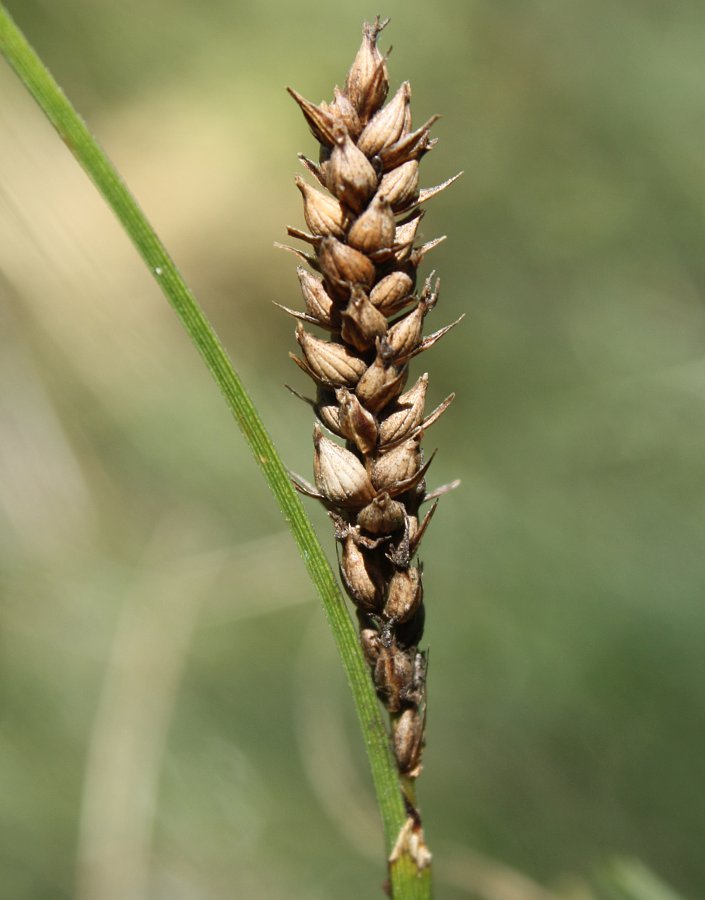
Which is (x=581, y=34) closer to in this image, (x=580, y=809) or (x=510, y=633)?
(x=510, y=633)

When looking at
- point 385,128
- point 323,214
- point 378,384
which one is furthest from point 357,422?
point 385,128

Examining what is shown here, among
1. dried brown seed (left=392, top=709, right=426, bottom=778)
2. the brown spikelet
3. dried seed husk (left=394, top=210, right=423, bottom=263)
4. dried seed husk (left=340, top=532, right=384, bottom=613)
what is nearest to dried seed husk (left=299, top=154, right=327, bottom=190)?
the brown spikelet

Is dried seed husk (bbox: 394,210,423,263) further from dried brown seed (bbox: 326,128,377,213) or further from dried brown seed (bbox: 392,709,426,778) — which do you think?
dried brown seed (bbox: 392,709,426,778)

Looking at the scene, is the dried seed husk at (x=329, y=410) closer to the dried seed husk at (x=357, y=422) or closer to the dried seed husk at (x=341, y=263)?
the dried seed husk at (x=357, y=422)

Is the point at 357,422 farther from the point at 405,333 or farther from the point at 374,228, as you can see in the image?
the point at 374,228

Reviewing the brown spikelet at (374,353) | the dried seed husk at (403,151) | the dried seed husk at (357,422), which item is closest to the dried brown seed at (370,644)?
the brown spikelet at (374,353)
